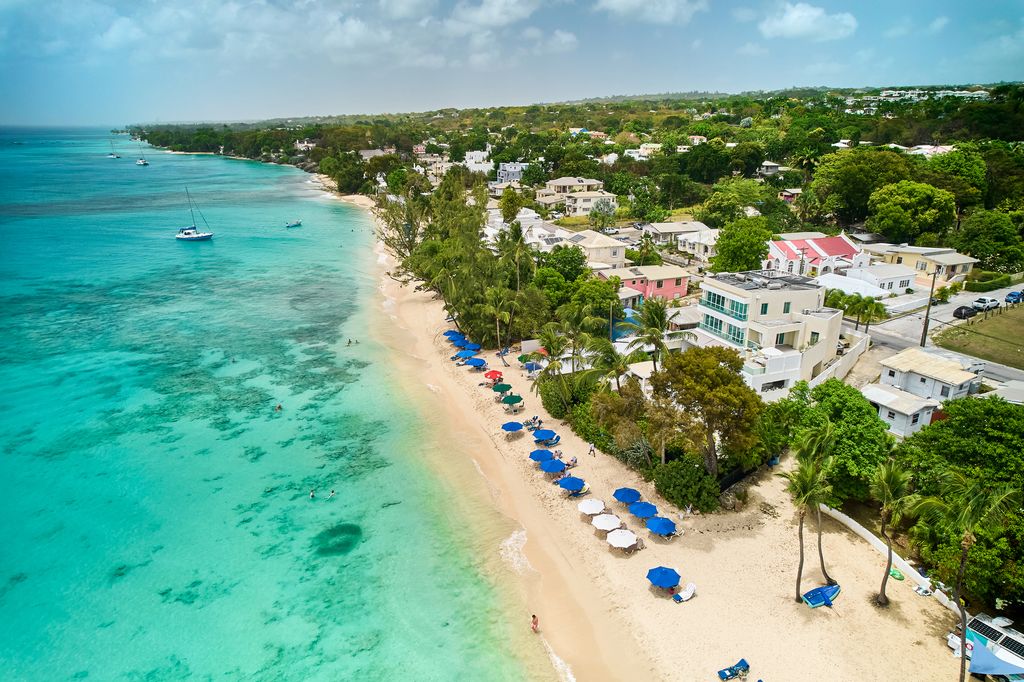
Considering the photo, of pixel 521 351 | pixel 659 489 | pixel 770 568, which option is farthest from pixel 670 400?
pixel 521 351

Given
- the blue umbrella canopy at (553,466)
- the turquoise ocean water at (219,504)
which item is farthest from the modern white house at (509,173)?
the blue umbrella canopy at (553,466)

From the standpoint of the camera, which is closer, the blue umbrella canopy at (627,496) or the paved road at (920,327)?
the blue umbrella canopy at (627,496)

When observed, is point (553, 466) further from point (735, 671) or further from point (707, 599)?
point (735, 671)

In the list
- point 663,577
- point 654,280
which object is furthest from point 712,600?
point 654,280

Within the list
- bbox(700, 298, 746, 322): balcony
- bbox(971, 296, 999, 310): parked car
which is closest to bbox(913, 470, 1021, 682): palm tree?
bbox(700, 298, 746, 322): balcony

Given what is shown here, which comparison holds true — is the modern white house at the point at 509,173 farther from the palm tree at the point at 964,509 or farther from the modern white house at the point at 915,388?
the palm tree at the point at 964,509

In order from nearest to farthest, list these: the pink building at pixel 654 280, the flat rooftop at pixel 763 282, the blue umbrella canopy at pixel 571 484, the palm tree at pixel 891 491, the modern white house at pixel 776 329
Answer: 1. the palm tree at pixel 891 491
2. the blue umbrella canopy at pixel 571 484
3. the modern white house at pixel 776 329
4. the flat rooftop at pixel 763 282
5. the pink building at pixel 654 280

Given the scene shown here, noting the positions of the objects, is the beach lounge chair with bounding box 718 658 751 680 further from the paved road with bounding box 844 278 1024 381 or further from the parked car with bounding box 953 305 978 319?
the parked car with bounding box 953 305 978 319
